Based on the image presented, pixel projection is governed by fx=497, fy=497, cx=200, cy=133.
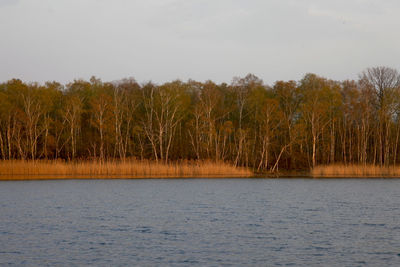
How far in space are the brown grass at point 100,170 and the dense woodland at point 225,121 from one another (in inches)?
343

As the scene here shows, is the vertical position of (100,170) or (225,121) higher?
(225,121)

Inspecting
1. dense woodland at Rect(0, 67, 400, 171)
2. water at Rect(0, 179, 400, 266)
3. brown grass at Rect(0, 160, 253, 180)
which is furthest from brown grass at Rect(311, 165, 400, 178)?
water at Rect(0, 179, 400, 266)

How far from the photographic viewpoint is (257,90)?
2581 inches

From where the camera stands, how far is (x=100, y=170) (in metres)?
45.6

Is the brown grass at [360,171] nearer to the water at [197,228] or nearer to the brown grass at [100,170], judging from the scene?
the brown grass at [100,170]

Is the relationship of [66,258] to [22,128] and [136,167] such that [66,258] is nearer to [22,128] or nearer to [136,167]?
[136,167]

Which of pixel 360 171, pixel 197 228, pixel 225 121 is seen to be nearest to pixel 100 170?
pixel 225 121

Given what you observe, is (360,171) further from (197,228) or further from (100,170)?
(197,228)

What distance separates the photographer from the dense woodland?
190 ft

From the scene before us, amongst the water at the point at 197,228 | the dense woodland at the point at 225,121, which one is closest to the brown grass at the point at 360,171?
the dense woodland at the point at 225,121

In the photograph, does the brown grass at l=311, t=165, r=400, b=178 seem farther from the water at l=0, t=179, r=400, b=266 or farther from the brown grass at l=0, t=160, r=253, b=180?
the water at l=0, t=179, r=400, b=266

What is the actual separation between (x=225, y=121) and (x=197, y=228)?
144 ft

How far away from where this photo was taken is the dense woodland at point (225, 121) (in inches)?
2281

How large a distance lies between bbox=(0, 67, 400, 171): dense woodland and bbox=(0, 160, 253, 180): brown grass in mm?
8705
